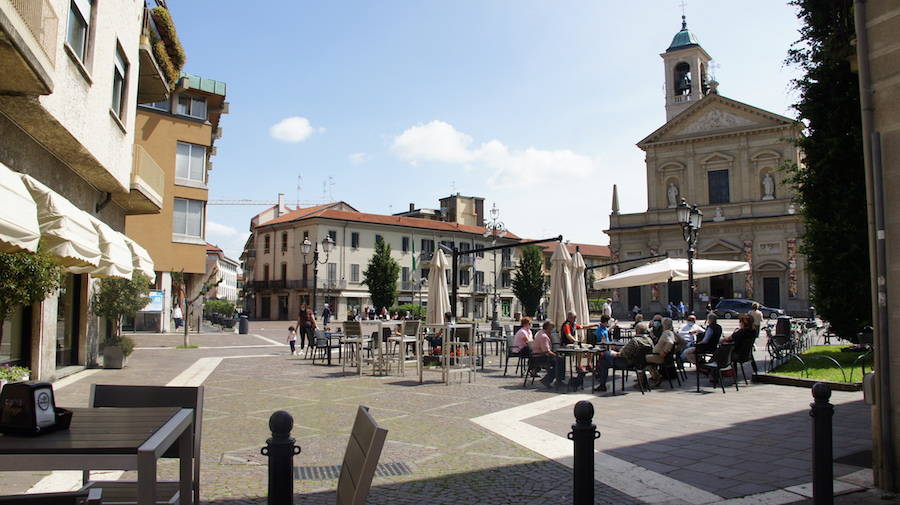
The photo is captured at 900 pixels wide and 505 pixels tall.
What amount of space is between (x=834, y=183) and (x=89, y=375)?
16.7 metres

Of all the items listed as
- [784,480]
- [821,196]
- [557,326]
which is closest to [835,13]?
[821,196]

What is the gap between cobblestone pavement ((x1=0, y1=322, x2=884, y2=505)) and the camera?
5.27m

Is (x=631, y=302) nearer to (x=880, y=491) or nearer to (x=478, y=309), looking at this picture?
(x=478, y=309)

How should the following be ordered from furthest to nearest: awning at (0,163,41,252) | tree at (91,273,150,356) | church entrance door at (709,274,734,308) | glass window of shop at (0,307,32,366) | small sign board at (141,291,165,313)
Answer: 1. church entrance door at (709,274,734,308)
2. small sign board at (141,291,165,313)
3. tree at (91,273,150,356)
4. glass window of shop at (0,307,32,366)
5. awning at (0,163,41,252)

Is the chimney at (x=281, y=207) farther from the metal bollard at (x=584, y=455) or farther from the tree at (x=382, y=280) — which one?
the metal bollard at (x=584, y=455)

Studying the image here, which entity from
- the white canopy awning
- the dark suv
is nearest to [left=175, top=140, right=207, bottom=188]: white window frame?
the white canopy awning

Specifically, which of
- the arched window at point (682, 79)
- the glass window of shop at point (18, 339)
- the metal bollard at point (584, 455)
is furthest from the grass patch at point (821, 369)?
the arched window at point (682, 79)

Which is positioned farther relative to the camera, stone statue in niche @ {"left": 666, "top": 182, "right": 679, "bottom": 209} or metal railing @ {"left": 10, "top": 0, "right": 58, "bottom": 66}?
stone statue in niche @ {"left": 666, "top": 182, "right": 679, "bottom": 209}

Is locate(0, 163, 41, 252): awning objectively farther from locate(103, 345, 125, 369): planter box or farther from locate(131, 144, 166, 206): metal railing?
locate(103, 345, 125, 369): planter box

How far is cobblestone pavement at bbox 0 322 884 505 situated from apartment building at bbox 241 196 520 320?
48.4m

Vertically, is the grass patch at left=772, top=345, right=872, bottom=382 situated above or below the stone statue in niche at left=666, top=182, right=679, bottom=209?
below

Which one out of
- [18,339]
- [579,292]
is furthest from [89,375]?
[579,292]

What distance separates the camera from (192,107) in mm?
30719

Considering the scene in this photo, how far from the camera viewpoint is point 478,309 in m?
71.6
